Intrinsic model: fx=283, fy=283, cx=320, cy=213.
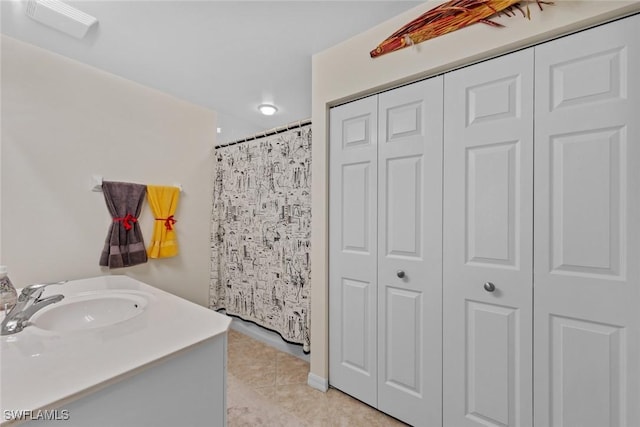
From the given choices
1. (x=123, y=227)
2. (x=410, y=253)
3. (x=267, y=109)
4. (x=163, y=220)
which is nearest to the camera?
(x=410, y=253)

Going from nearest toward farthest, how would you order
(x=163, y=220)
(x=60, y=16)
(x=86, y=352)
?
(x=86, y=352) → (x=60, y=16) → (x=163, y=220)

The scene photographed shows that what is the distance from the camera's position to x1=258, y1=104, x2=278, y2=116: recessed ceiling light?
10.4 ft

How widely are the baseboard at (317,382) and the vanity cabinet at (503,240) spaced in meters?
0.17

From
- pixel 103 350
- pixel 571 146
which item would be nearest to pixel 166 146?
pixel 103 350

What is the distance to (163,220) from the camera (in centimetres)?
225

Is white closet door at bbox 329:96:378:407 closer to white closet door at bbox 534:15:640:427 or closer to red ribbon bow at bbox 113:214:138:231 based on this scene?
white closet door at bbox 534:15:640:427

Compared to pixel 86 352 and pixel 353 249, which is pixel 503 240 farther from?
pixel 86 352

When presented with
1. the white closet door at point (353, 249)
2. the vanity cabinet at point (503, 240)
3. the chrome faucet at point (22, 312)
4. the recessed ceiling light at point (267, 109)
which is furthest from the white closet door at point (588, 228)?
the recessed ceiling light at point (267, 109)

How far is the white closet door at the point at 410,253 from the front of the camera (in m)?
1.46

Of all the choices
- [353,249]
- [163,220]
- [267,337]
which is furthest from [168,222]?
[353,249]

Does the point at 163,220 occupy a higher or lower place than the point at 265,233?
higher

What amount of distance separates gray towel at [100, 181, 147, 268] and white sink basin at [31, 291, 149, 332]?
0.68 m

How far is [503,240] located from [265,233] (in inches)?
→ 68.8

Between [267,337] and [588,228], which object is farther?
[267,337]
